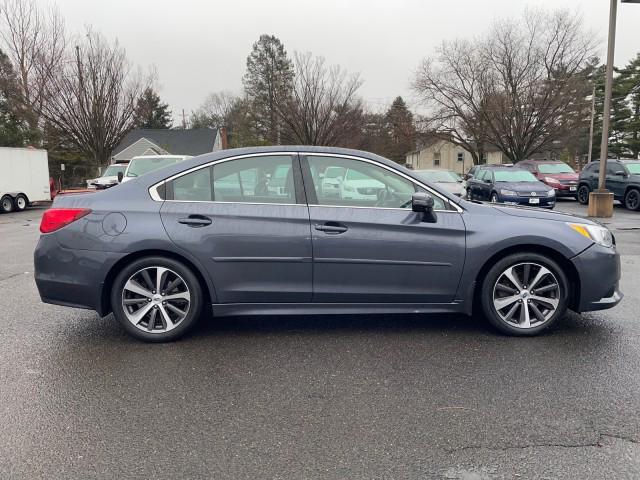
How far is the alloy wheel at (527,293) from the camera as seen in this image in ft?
14.4

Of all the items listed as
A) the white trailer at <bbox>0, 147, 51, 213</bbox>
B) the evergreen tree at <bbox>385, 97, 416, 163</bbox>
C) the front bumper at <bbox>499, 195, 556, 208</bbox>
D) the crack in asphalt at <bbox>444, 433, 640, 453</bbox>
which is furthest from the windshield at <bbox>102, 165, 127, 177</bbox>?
the evergreen tree at <bbox>385, 97, 416, 163</bbox>

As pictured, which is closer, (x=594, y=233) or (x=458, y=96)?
(x=594, y=233)

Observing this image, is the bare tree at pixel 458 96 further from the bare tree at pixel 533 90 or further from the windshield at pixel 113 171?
the windshield at pixel 113 171

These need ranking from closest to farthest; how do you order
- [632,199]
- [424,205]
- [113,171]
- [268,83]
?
[424,205] < [632,199] < [113,171] < [268,83]

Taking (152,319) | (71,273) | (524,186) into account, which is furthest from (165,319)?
(524,186)

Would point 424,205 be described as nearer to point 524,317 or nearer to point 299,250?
point 299,250

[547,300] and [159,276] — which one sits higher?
[159,276]

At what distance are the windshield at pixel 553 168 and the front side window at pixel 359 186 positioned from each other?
1960cm

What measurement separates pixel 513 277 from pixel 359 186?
4.96 ft

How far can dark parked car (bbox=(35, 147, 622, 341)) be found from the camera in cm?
420

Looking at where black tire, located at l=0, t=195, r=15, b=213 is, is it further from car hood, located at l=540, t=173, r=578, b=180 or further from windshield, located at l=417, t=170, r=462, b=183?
car hood, located at l=540, t=173, r=578, b=180

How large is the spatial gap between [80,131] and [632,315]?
32.2m

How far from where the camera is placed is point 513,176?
16.9 m

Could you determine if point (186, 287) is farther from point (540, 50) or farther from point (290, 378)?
point (540, 50)
